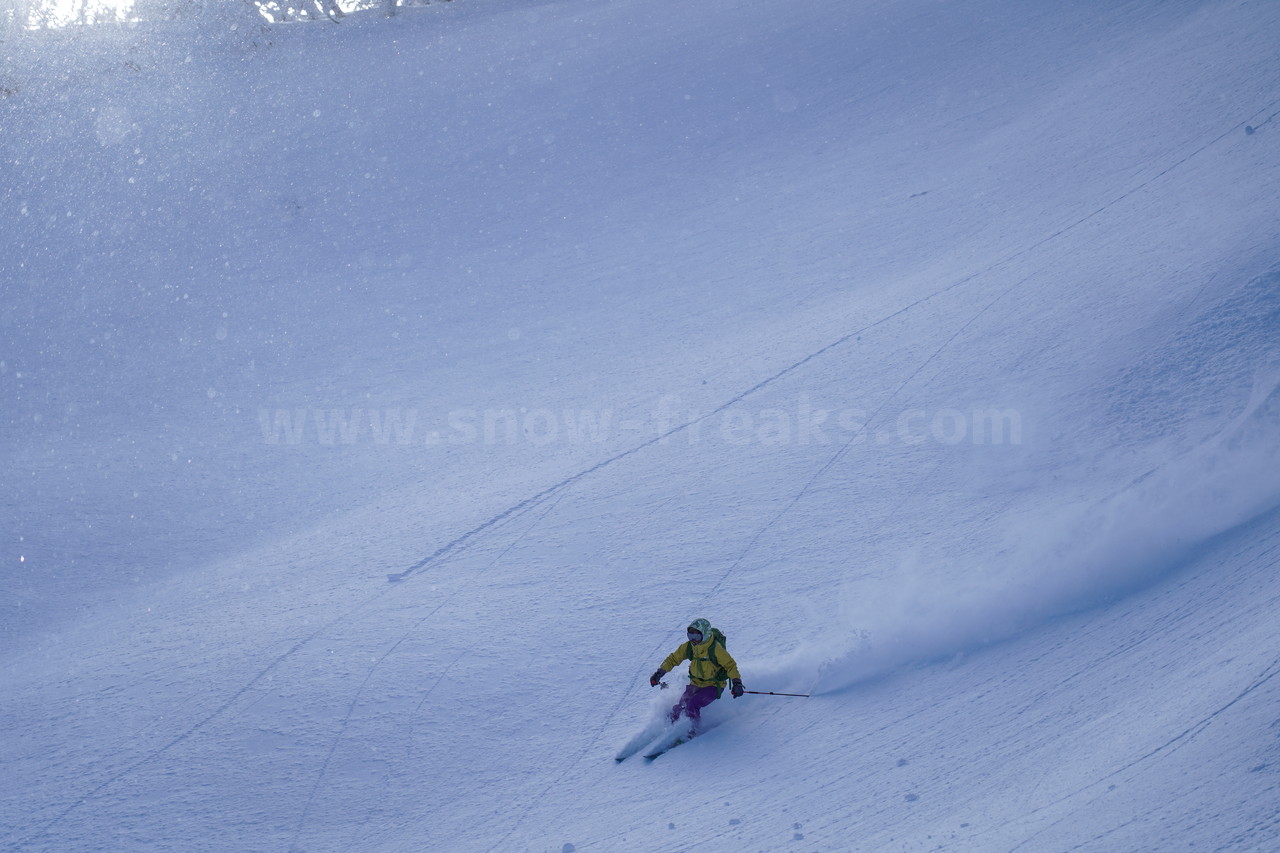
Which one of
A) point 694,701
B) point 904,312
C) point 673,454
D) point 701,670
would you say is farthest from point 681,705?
point 904,312

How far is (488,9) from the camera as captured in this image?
2241 cm

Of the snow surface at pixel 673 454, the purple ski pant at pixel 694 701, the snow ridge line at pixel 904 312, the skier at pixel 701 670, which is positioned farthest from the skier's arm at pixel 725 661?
the snow ridge line at pixel 904 312

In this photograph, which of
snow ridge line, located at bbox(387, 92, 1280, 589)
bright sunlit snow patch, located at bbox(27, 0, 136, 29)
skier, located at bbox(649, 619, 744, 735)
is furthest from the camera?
bright sunlit snow patch, located at bbox(27, 0, 136, 29)

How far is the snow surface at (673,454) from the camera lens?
5.59 metres

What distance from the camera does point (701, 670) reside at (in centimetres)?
579

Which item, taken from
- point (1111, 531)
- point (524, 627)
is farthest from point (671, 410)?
point (1111, 531)

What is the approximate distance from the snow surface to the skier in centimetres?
26

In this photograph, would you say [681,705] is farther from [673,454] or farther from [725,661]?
[673,454]

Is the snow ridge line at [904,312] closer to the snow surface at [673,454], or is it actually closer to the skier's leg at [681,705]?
the snow surface at [673,454]

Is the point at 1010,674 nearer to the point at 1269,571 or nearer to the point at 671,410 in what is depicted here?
the point at 1269,571


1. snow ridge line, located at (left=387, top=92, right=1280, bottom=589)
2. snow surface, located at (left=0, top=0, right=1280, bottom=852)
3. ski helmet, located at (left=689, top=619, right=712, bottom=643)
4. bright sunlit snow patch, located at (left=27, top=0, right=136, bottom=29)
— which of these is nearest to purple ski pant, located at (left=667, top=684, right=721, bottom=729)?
snow surface, located at (left=0, top=0, right=1280, bottom=852)

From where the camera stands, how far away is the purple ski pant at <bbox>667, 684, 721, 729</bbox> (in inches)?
231

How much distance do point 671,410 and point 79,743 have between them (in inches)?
243

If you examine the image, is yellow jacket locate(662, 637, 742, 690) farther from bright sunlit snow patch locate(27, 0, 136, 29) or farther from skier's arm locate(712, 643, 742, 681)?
bright sunlit snow patch locate(27, 0, 136, 29)
